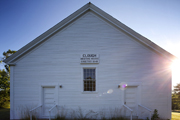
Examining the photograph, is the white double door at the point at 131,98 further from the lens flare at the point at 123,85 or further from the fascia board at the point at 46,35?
the fascia board at the point at 46,35

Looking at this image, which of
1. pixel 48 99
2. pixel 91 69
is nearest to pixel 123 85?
pixel 91 69

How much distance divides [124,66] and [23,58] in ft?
25.4

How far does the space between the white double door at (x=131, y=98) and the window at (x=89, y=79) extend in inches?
98.8

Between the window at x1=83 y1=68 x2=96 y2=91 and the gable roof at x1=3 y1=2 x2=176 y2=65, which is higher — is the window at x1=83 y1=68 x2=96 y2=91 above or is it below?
below

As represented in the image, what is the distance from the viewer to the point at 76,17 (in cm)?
712

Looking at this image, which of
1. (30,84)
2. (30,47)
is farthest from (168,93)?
(30,47)

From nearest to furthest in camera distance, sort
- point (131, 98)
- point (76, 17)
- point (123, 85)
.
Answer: point (123, 85)
point (131, 98)
point (76, 17)

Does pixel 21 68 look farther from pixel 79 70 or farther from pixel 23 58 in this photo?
pixel 79 70

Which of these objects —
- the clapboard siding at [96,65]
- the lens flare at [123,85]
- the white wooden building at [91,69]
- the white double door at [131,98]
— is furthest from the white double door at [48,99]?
the white double door at [131,98]

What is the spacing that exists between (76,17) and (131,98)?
7.47m

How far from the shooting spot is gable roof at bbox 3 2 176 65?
22.9ft

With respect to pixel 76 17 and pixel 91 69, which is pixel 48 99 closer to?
pixel 91 69

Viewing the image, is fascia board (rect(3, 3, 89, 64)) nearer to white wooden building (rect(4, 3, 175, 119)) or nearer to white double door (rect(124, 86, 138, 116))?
white wooden building (rect(4, 3, 175, 119))

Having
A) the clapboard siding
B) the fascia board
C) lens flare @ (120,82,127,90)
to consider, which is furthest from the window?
the fascia board
